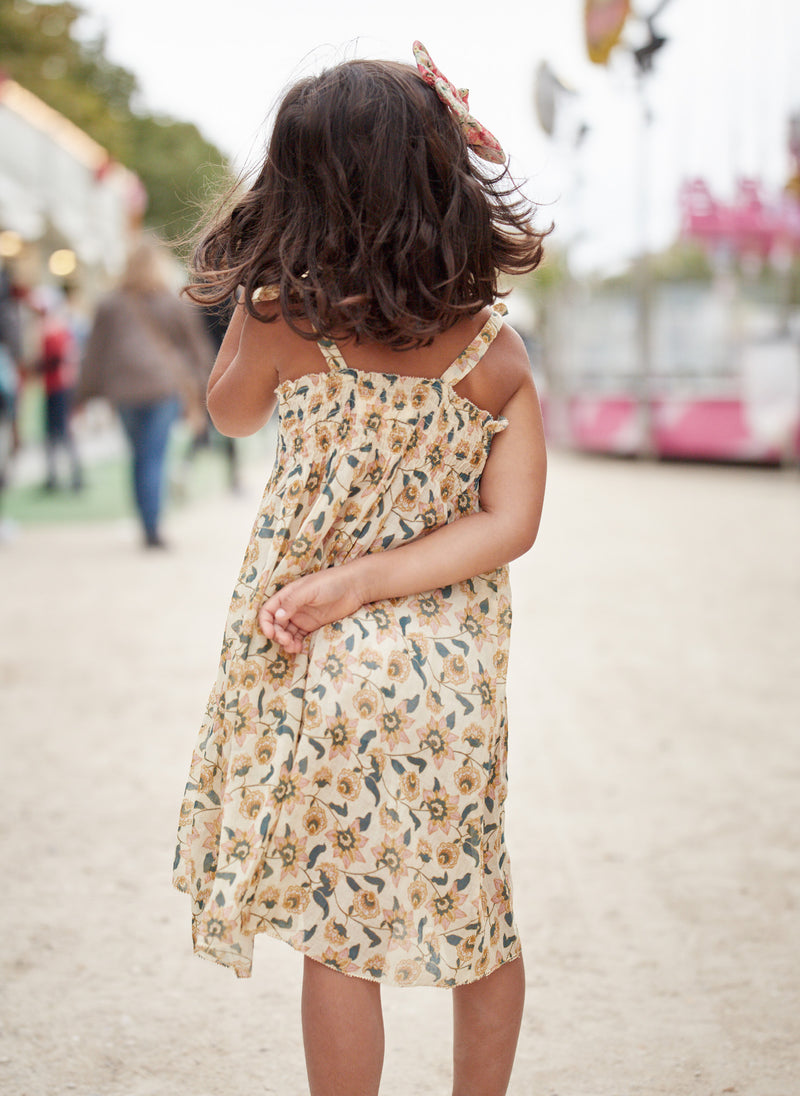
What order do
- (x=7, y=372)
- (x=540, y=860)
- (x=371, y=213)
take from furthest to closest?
1. (x=7, y=372)
2. (x=540, y=860)
3. (x=371, y=213)

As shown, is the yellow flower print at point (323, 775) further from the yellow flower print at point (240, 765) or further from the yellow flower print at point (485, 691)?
the yellow flower print at point (485, 691)

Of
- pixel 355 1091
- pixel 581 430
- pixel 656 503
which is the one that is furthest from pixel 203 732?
pixel 581 430

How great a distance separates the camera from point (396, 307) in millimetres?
1521

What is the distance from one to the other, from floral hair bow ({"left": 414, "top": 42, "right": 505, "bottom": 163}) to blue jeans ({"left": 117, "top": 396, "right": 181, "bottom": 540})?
6000 mm

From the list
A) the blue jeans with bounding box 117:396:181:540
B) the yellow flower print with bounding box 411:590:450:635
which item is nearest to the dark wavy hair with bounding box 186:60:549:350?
the yellow flower print with bounding box 411:590:450:635

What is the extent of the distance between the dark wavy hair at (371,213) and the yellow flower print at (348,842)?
617mm

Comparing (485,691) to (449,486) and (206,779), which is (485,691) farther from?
(206,779)

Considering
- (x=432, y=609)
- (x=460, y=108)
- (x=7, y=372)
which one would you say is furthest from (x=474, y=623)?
(x=7, y=372)

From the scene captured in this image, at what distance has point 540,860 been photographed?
297 cm

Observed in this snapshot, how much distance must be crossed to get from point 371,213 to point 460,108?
19 cm

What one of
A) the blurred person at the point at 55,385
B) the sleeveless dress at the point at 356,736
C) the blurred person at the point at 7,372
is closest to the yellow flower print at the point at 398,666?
the sleeveless dress at the point at 356,736

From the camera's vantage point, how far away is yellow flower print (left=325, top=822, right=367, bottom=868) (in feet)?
5.12

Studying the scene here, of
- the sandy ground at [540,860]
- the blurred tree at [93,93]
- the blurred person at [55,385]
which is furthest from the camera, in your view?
the blurred tree at [93,93]

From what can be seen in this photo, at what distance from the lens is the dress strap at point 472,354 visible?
5.34 ft
